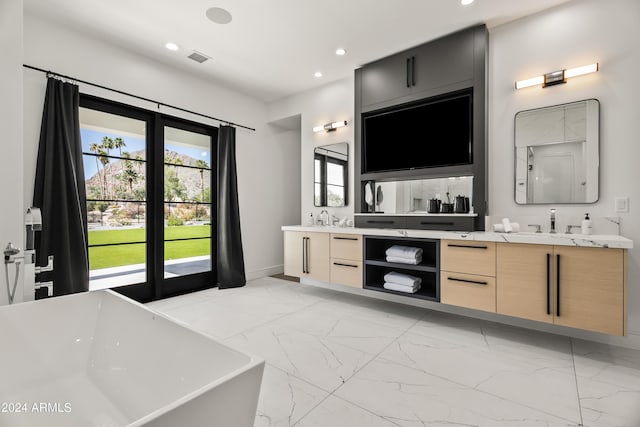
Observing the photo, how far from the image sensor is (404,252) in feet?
9.56

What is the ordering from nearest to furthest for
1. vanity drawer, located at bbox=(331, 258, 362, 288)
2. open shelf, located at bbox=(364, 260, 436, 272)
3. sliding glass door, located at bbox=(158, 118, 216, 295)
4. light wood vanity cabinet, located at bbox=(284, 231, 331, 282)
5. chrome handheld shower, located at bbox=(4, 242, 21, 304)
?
chrome handheld shower, located at bbox=(4, 242, 21, 304) → open shelf, located at bbox=(364, 260, 436, 272) → vanity drawer, located at bbox=(331, 258, 362, 288) → light wood vanity cabinet, located at bbox=(284, 231, 331, 282) → sliding glass door, located at bbox=(158, 118, 216, 295)

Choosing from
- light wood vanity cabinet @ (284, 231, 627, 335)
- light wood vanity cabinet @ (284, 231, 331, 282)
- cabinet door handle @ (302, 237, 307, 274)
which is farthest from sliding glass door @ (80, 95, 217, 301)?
light wood vanity cabinet @ (284, 231, 627, 335)

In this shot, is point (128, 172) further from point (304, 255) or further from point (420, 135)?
point (420, 135)

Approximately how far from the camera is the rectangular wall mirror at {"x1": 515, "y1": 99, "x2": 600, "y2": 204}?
7.82ft

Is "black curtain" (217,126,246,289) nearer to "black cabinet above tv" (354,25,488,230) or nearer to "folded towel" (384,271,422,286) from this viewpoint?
"black cabinet above tv" (354,25,488,230)

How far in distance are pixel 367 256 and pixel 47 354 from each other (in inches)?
100

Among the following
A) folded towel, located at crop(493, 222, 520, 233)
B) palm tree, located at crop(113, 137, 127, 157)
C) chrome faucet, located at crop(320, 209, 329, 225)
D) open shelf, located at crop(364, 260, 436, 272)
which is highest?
palm tree, located at crop(113, 137, 127, 157)

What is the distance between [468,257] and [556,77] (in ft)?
5.41

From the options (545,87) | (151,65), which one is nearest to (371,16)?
(545,87)

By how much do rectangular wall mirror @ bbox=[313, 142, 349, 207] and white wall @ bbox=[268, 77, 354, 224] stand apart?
68 mm

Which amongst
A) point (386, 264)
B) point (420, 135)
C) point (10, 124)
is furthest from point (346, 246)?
point (10, 124)

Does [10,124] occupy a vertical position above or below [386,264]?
above

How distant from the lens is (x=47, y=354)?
1.76 meters

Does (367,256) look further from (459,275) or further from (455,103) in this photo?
(455,103)
